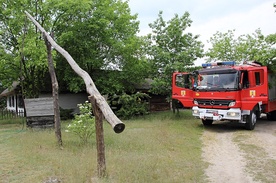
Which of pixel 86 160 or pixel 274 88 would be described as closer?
pixel 86 160

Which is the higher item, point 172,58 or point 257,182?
point 172,58

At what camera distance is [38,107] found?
13.4m

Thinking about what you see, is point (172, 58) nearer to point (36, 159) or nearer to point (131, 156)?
point (131, 156)

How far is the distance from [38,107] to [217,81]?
929 cm

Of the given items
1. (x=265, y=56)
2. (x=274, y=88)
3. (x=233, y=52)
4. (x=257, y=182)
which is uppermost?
(x=233, y=52)

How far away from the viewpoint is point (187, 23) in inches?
681

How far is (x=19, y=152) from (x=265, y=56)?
49.4 ft

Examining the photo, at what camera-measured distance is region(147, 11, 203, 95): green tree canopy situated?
1659 cm

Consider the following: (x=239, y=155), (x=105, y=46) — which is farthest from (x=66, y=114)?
(x=239, y=155)

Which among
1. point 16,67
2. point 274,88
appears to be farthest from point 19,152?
point 274,88

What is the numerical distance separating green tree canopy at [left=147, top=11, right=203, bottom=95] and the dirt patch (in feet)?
18.6

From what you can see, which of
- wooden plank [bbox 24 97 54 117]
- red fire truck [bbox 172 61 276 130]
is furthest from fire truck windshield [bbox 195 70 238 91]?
wooden plank [bbox 24 97 54 117]

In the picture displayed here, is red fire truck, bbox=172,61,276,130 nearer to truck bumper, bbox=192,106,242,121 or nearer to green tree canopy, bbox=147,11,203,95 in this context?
truck bumper, bbox=192,106,242,121

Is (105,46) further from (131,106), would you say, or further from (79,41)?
(131,106)
